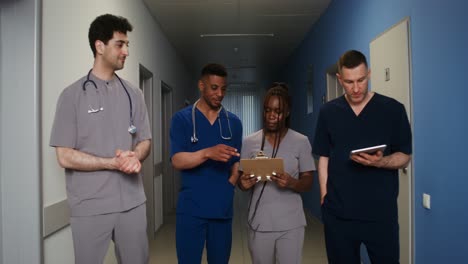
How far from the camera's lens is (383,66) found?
9.71 feet

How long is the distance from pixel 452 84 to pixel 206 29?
413 cm

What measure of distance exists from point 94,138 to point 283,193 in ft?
2.90

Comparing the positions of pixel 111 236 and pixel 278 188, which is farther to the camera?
pixel 278 188

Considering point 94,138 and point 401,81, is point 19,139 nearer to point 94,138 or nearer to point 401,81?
point 94,138

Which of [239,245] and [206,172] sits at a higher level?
[206,172]

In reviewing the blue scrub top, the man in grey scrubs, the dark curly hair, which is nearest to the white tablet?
the blue scrub top

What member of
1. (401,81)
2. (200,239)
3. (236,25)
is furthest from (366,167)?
(236,25)

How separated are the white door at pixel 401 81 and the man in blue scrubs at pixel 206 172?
126 cm

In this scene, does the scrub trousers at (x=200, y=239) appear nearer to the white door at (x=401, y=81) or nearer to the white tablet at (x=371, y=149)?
the white tablet at (x=371, y=149)

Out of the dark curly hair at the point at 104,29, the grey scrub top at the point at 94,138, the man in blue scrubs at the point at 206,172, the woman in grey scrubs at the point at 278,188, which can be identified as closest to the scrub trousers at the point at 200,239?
the man in blue scrubs at the point at 206,172

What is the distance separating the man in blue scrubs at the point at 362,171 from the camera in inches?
63.6

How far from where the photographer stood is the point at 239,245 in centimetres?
416

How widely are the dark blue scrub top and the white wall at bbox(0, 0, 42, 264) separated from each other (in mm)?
1369

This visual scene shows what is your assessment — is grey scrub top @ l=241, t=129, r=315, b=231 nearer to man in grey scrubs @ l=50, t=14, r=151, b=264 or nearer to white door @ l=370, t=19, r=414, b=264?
man in grey scrubs @ l=50, t=14, r=151, b=264
